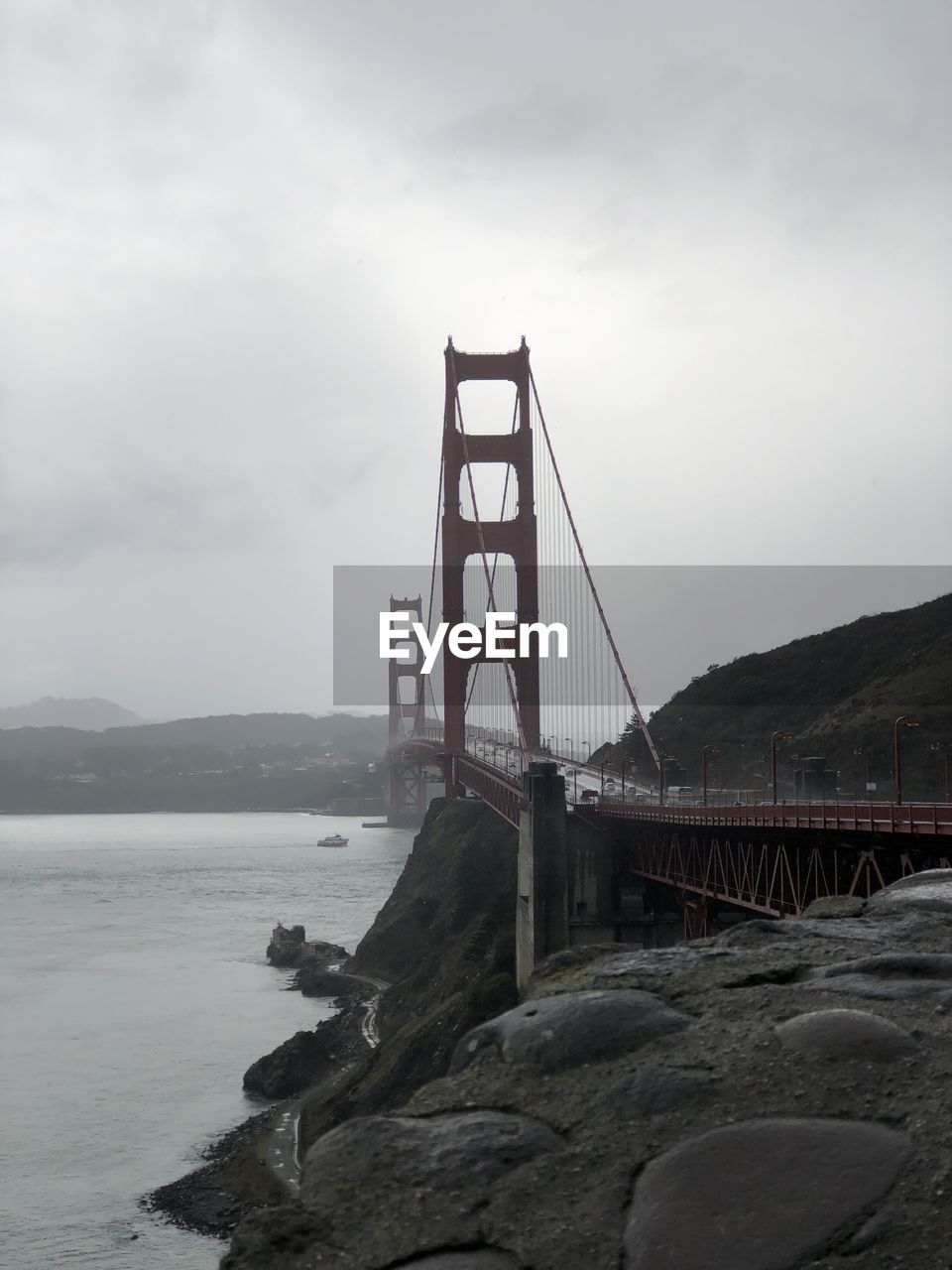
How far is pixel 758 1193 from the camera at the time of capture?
12.8ft

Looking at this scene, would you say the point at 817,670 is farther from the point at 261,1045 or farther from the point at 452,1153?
the point at 452,1153

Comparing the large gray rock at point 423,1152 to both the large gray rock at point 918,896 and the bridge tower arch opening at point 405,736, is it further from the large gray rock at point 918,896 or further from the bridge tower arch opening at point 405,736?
the bridge tower arch opening at point 405,736

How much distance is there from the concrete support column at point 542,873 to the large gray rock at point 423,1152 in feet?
86.3

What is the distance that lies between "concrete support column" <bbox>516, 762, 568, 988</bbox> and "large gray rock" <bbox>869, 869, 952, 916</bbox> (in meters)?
22.2

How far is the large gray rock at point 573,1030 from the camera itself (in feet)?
16.7

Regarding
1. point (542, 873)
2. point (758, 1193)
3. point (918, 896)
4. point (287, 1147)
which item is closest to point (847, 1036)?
point (758, 1193)

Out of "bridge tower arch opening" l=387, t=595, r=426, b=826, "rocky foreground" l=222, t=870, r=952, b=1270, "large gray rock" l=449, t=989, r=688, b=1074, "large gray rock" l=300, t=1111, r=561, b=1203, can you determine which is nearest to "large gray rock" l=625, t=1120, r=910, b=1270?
"rocky foreground" l=222, t=870, r=952, b=1270

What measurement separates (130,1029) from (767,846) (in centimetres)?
2422

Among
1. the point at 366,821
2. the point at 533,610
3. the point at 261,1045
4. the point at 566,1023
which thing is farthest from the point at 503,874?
the point at 366,821

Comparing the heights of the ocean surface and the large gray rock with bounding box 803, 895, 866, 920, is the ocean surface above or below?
below

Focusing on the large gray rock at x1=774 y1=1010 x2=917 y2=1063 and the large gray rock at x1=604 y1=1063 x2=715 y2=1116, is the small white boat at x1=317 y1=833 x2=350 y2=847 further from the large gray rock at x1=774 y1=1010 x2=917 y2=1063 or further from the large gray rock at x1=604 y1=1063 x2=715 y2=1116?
the large gray rock at x1=604 y1=1063 x2=715 y2=1116

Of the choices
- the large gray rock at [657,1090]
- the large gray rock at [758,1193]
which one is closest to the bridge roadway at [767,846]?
the large gray rock at [657,1090]

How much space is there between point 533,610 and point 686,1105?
5359 centimetres

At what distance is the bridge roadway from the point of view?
58.4ft
